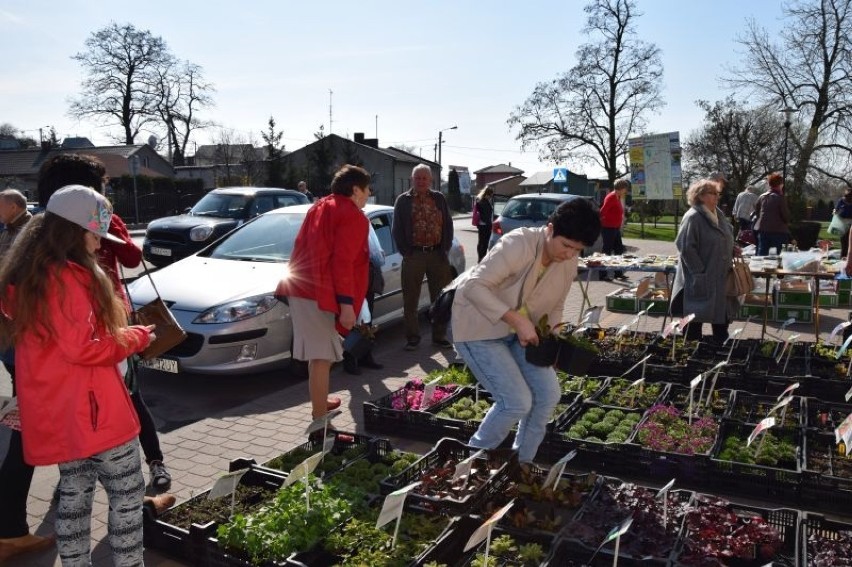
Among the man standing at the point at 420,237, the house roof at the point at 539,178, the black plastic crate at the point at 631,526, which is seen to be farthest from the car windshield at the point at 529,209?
the house roof at the point at 539,178

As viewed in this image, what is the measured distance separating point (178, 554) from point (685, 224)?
547cm

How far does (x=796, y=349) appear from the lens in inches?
A: 273

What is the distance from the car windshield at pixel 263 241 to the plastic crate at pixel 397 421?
101 inches

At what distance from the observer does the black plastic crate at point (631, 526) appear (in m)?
3.19

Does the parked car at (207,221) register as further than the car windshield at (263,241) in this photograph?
Yes

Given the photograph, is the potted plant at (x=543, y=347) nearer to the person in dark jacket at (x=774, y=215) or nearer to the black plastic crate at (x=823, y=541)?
the black plastic crate at (x=823, y=541)

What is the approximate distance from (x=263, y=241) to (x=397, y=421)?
3351 millimetres

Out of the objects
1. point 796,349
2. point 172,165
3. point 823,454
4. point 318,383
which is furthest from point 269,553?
point 172,165

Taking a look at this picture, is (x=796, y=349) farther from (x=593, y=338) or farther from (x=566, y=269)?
(x=566, y=269)

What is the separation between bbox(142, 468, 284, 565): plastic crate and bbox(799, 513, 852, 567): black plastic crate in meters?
2.68

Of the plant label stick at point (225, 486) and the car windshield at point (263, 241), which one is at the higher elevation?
the car windshield at point (263, 241)

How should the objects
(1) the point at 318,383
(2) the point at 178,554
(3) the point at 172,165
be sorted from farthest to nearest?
1. (3) the point at 172,165
2. (1) the point at 318,383
3. (2) the point at 178,554

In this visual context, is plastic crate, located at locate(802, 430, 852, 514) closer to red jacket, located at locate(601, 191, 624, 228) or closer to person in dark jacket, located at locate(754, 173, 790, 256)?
person in dark jacket, located at locate(754, 173, 790, 256)

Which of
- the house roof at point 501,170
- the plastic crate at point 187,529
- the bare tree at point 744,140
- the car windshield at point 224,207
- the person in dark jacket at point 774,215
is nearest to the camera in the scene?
the plastic crate at point 187,529
